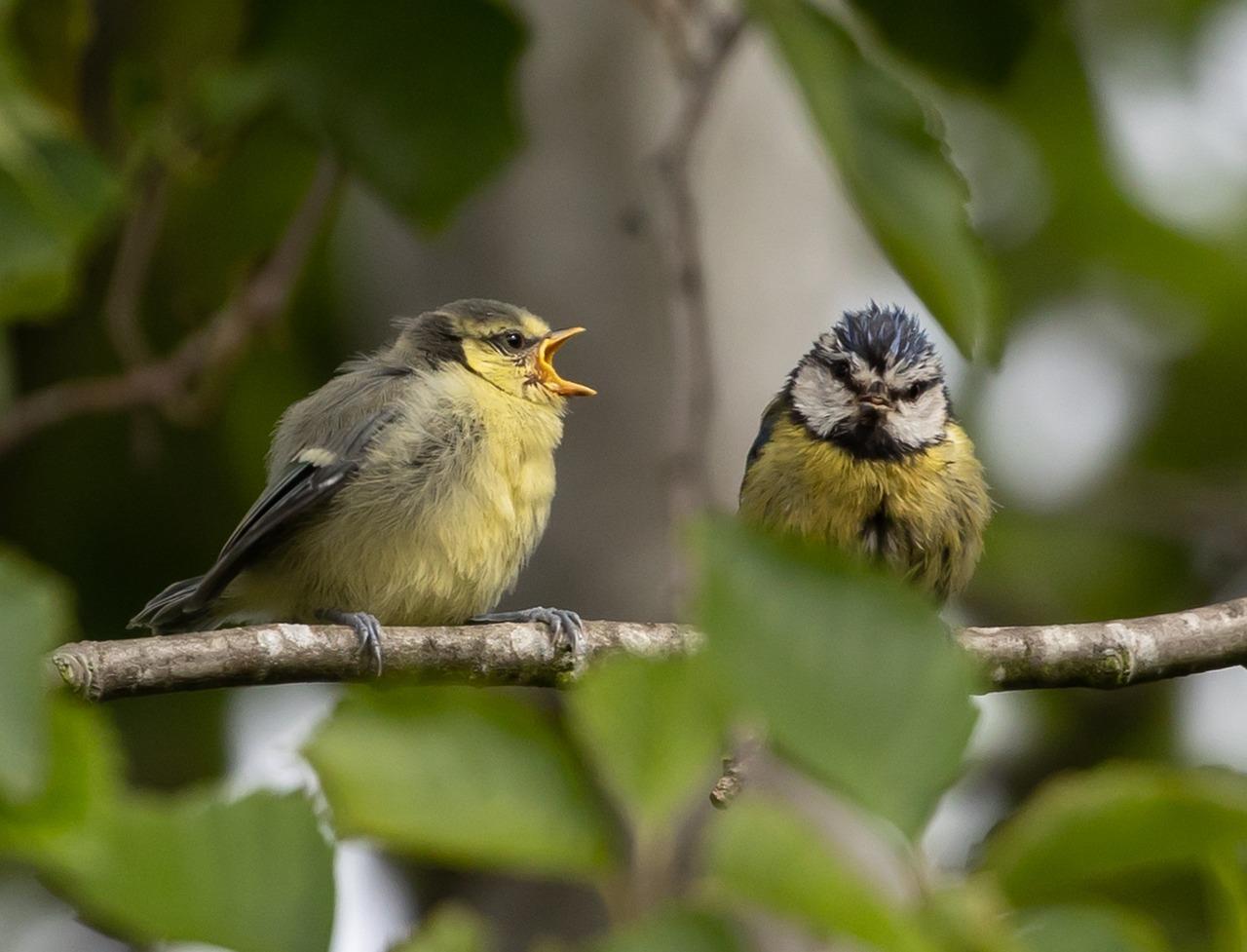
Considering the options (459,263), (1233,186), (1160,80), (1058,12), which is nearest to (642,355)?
(459,263)

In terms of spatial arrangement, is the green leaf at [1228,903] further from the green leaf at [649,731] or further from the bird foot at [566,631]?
the bird foot at [566,631]

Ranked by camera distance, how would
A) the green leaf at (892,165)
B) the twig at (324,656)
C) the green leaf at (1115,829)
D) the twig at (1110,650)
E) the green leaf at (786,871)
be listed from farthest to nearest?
the twig at (1110,650), the twig at (324,656), the green leaf at (892,165), the green leaf at (1115,829), the green leaf at (786,871)

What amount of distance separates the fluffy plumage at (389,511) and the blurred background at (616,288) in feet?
1.98

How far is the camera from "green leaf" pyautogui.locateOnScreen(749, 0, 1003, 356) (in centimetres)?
252

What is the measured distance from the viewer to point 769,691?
1.18 m

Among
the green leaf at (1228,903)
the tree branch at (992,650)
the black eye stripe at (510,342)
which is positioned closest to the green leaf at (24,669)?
the green leaf at (1228,903)

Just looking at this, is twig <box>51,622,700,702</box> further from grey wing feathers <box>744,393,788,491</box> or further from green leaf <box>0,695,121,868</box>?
grey wing feathers <box>744,393,788,491</box>

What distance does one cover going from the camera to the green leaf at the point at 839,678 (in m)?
1.17

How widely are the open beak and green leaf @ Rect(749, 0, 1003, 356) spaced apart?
6.95 feet

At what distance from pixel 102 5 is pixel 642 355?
236cm

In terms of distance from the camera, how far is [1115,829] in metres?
1.22

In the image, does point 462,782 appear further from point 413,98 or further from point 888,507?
point 888,507

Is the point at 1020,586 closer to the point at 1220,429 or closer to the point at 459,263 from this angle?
the point at 1220,429

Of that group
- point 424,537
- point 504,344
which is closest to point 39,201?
point 424,537
